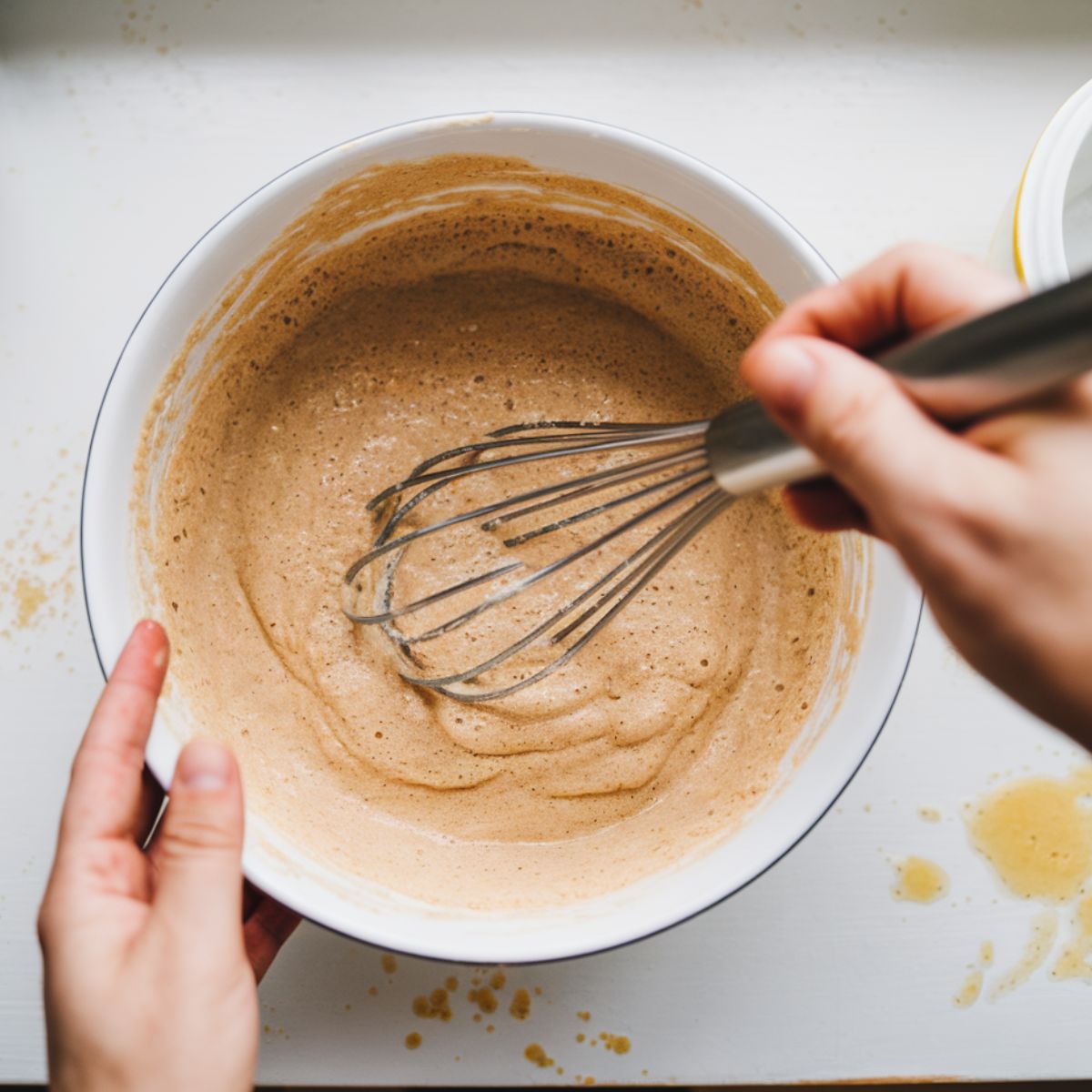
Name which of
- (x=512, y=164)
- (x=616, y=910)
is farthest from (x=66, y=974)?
(x=512, y=164)

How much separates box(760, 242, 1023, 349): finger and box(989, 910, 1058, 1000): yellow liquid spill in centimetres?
62

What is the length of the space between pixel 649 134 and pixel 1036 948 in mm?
896

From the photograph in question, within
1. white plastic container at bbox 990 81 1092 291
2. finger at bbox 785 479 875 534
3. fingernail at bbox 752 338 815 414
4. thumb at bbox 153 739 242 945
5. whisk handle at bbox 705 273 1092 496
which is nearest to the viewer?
whisk handle at bbox 705 273 1092 496

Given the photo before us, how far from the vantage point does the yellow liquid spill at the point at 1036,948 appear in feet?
2.86

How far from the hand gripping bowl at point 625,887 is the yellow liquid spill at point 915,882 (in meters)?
0.21

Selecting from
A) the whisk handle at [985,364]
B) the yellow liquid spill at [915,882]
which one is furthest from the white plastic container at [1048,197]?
the yellow liquid spill at [915,882]

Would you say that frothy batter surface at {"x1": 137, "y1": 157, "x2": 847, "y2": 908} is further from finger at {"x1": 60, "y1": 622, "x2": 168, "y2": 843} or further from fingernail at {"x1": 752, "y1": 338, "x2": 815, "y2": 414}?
fingernail at {"x1": 752, "y1": 338, "x2": 815, "y2": 414}

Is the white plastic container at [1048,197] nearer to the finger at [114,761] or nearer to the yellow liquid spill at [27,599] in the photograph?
the finger at [114,761]

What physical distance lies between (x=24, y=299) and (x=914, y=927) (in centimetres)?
108

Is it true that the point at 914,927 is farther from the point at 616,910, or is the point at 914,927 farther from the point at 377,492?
the point at 377,492

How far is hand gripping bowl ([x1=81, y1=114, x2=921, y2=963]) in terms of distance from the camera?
69cm

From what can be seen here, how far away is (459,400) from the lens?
3.15 ft

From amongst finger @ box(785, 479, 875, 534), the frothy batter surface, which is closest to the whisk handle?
finger @ box(785, 479, 875, 534)

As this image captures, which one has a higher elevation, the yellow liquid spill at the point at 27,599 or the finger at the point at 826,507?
the yellow liquid spill at the point at 27,599
